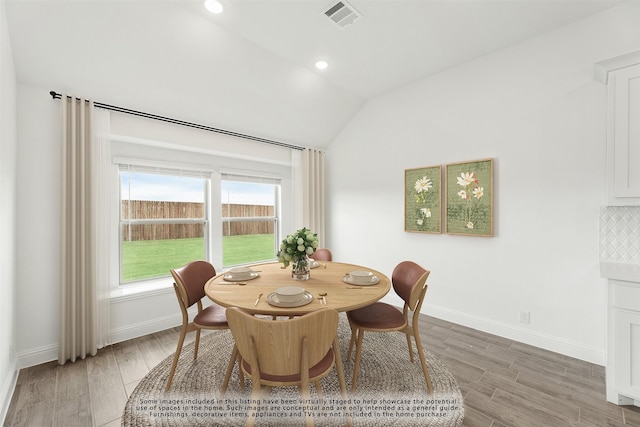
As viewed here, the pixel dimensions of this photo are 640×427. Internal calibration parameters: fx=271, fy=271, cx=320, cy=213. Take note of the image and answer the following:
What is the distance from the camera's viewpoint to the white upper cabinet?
6.33ft

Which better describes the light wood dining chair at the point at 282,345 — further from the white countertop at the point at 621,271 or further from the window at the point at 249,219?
the window at the point at 249,219

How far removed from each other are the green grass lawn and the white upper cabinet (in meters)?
4.07

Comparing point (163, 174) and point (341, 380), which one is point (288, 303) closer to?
point (341, 380)

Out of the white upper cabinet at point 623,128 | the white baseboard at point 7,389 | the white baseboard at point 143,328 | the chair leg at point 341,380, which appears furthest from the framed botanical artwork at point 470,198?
the white baseboard at point 7,389

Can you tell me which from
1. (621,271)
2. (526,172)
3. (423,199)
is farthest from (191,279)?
(526,172)

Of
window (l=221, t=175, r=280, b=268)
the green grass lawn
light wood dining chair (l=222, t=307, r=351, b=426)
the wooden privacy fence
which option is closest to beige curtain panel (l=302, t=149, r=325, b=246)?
window (l=221, t=175, r=280, b=268)

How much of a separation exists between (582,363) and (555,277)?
0.74 meters

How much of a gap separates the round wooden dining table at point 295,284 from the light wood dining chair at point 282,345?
0.78 ft

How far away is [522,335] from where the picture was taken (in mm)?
2771

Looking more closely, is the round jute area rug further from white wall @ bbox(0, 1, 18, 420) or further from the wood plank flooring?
white wall @ bbox(0, 1, 18, 420)

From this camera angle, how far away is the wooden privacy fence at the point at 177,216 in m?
3.27

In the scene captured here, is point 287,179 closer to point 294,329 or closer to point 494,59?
point 494,59

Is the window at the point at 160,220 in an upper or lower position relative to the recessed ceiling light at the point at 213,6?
lower

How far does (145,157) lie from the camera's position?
10.6 ft
